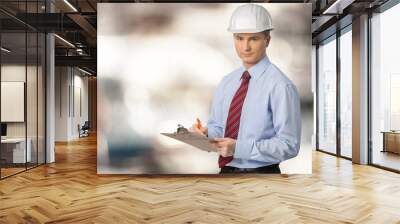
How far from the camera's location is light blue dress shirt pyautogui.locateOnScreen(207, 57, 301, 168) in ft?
9.93

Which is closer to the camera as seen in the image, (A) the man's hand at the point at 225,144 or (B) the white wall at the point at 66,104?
(A) the man's hand at the point at 225,144

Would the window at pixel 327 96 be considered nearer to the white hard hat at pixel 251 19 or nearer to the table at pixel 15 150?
the table at pixel 15 150

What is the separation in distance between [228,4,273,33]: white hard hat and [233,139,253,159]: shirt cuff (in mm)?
795

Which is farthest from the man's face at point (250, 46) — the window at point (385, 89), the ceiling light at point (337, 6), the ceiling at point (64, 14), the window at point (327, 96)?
the window at point (327, 96)

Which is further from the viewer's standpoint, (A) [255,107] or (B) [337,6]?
(B) [337,6]

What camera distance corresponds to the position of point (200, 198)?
18.2 ft

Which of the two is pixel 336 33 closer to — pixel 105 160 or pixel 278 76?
pixel 105 160

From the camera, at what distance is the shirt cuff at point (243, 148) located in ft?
10.2

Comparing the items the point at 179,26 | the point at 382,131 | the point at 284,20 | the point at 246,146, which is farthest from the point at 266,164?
the point at 382,131

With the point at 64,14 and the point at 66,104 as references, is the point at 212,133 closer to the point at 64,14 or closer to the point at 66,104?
the point at 64,14

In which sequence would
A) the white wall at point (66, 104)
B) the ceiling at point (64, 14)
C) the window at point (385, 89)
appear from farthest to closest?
the white wall at point (66, 104)
the window at point (385, 89)
the ceiling at point (64, 14)

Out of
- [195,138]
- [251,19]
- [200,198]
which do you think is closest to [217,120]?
[195,138]

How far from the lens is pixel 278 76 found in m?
3.09

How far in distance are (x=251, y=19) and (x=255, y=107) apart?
2.04 feet
